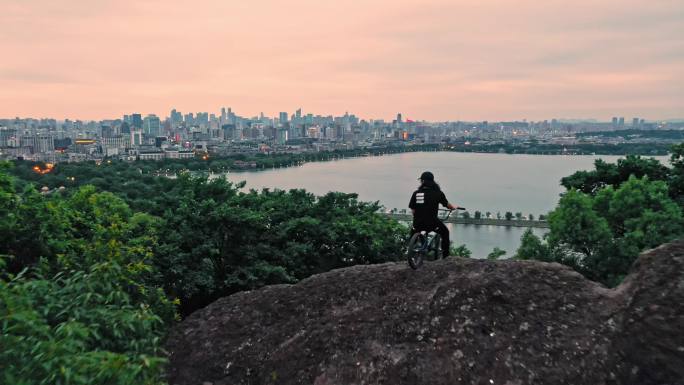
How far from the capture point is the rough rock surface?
6129 millimetres

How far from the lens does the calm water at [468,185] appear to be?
69.8 meters

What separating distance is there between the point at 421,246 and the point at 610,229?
11.6m

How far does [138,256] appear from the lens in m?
10.5

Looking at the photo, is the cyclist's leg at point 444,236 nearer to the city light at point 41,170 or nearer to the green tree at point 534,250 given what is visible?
the green tree at point 534,250

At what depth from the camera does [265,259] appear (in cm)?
1505

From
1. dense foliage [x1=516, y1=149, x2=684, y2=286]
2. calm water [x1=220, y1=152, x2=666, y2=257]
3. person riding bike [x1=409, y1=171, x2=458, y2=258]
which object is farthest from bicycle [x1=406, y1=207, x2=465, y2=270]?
calm water [x1=220, y1=152, x2=666, y2=257]

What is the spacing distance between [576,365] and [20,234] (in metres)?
10.7

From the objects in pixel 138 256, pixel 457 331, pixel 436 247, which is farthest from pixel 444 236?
pixel 138 256

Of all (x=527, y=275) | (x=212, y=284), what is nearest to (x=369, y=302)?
(x=527, y=275)

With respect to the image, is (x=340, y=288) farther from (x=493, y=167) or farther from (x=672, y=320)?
(x=493, y=167)

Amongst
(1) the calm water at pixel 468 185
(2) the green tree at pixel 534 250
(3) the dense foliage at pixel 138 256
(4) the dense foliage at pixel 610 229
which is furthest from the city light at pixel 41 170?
(4) the dense foliage at pixel 610 229

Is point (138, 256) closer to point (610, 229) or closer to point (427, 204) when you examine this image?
point (427, 204)

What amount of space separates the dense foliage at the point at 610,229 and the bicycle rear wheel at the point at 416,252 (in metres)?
9.62

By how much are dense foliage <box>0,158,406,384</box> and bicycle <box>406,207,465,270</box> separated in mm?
4152
